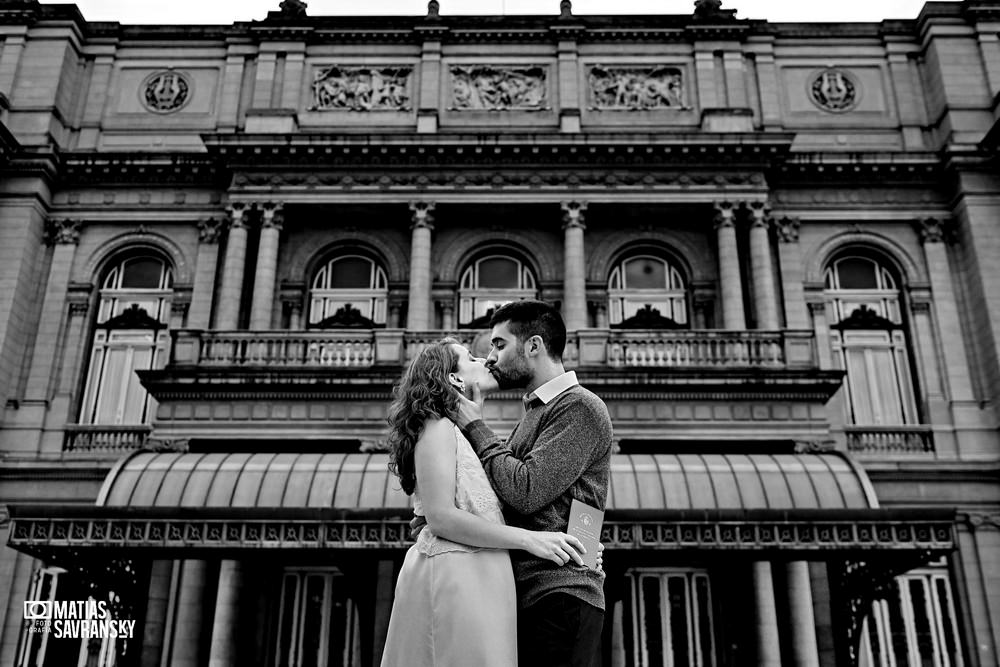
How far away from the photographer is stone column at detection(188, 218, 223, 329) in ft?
70.7

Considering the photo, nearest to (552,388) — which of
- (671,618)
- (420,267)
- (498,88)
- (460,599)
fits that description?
(460,599)

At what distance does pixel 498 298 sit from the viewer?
22.5 metres

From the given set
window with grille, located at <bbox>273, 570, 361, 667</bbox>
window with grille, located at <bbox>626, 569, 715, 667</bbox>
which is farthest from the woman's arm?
window with grille, located at <bbox>626, 569, 715, 667</bbox>

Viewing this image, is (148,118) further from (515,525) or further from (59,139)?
(515,525)

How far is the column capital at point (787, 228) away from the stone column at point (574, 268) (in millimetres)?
4996

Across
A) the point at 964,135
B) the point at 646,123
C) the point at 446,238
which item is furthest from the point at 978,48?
the point at 446,238

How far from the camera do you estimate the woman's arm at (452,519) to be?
12.2 ft

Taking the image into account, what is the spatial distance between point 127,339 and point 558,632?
68.2 feet

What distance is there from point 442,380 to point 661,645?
1645 cm

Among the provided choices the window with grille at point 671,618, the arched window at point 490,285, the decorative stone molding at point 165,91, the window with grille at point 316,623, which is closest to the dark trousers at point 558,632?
the window with grille at point 316,623

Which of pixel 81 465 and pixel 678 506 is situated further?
pixel 81 465

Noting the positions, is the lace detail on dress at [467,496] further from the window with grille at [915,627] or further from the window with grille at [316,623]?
the window with grille at [915,627]

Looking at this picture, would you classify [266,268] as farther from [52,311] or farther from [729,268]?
[729,268]

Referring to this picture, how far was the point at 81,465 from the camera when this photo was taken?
20.2 metres
